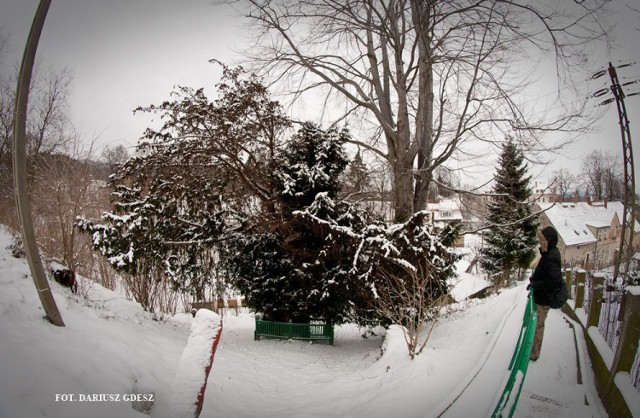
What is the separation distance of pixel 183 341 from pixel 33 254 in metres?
5.02

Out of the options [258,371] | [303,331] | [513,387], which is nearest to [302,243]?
[303,331]

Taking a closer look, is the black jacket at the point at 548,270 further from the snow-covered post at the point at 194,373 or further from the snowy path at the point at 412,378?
the snow-covered post at the point at 194,373

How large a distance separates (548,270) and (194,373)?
467cm

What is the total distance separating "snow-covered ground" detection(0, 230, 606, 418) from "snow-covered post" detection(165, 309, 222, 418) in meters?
0.27

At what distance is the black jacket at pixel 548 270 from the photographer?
13.4 feet

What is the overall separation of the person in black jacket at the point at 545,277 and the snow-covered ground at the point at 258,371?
44 cm

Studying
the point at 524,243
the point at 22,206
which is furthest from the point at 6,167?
the point at 524,243

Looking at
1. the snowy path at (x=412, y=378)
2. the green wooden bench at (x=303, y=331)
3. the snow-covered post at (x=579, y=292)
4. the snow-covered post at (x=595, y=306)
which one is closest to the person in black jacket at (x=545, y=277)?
the snowy path at (x=412, y=378)

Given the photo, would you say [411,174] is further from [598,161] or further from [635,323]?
[635,323]

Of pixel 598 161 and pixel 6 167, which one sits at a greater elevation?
pixel 598 161

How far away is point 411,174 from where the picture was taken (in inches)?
375

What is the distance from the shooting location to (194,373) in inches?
134

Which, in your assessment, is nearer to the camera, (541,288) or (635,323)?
(635,323)

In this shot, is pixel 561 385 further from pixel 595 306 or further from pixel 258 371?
pixel 258 371
